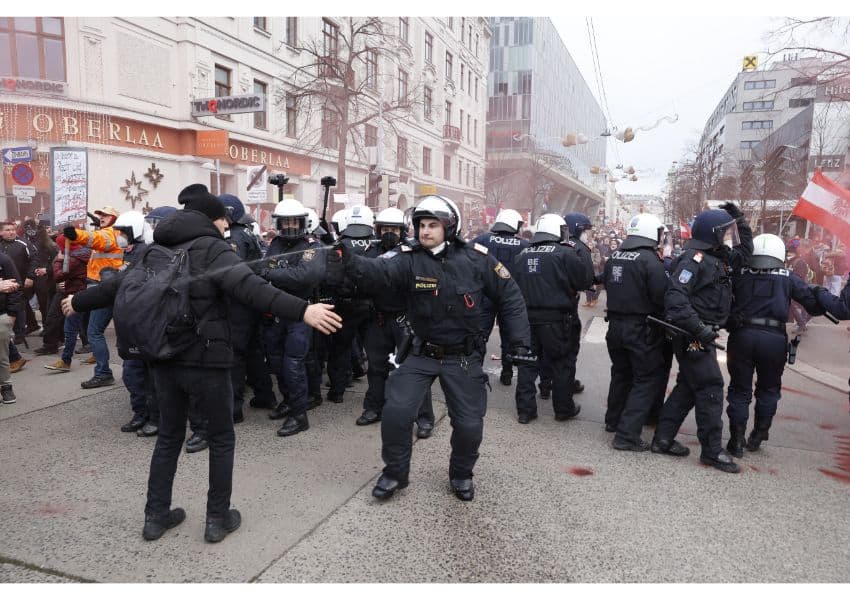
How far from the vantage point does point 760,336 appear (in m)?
4.36

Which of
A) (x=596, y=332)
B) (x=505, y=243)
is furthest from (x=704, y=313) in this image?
Answer: (x=596, y=332)

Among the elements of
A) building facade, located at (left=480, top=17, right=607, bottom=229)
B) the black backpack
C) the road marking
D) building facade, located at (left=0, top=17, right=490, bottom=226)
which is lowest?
the road marking

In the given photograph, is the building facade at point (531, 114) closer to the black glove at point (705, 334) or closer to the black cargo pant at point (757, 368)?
the black cargo pant at point (757, 368)

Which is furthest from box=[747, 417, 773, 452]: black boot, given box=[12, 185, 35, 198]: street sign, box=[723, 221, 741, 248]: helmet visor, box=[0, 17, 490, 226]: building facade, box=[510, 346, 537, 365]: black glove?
box=[12, 185, 35, 198]: street sign

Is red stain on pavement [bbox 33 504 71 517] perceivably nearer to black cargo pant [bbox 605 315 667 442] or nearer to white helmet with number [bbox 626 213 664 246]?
black cargo pant [bbox 605 315 667 442]

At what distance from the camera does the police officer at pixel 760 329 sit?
436 centimetres

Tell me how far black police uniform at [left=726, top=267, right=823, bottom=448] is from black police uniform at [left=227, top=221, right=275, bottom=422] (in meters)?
3.90

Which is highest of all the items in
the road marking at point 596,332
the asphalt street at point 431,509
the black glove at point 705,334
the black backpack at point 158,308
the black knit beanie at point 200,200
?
the black knit beanie at point 200,200

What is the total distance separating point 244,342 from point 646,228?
350 cm

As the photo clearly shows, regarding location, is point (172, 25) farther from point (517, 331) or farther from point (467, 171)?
point (467, 171)

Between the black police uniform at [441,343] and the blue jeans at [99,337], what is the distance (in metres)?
3.79

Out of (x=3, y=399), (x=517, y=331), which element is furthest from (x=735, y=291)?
(x=3, y=399)

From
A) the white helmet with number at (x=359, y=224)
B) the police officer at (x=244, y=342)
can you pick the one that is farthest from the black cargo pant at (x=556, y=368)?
the police officer at (x=244, y=342)

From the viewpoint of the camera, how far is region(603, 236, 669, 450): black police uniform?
460 centimetres
